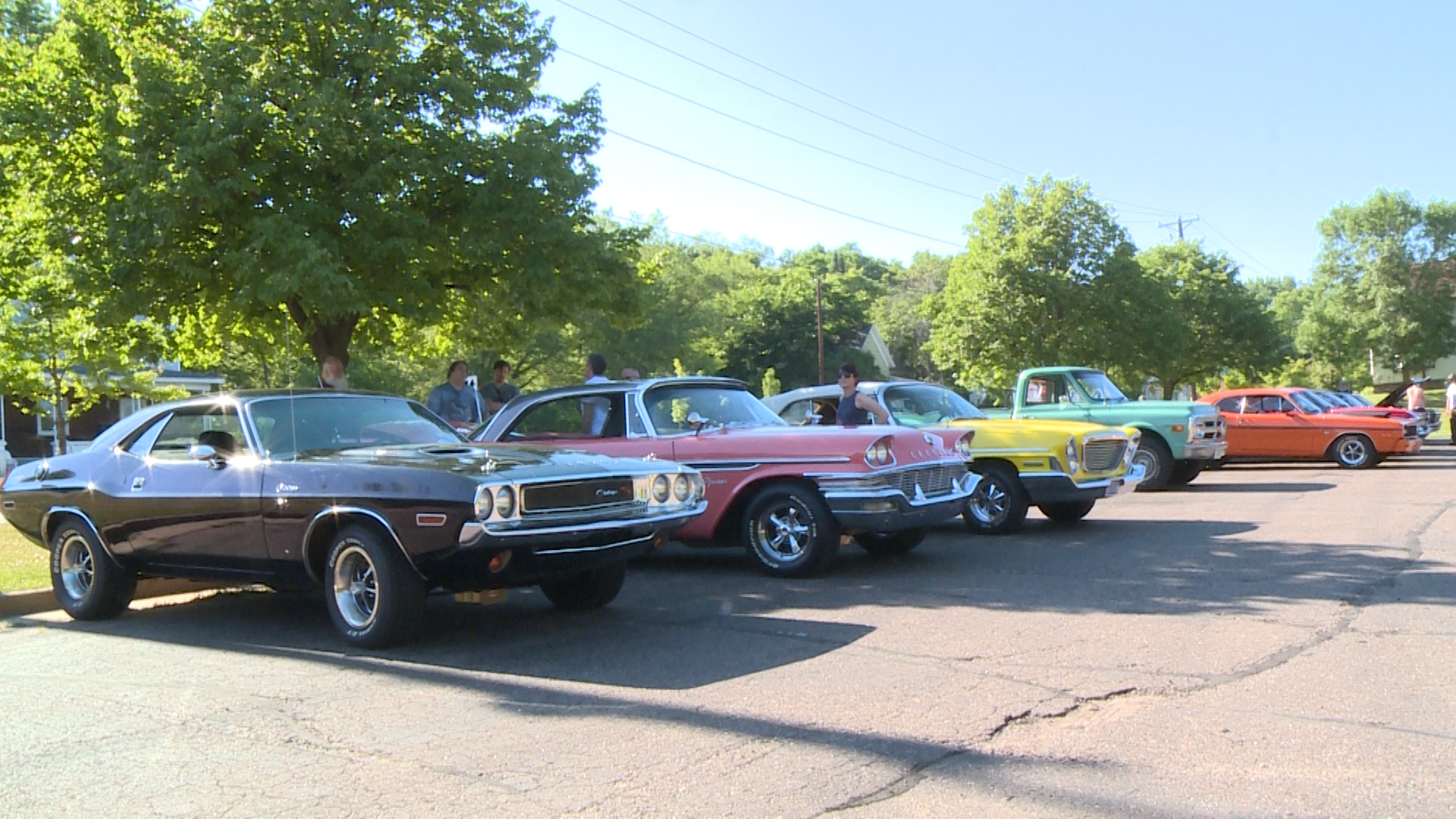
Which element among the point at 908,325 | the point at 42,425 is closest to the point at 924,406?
the point at 42,425

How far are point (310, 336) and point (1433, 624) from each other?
15.0 metres

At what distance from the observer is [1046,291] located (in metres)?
36.4

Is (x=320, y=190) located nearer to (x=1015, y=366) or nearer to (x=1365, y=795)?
(x=1365, y=795)

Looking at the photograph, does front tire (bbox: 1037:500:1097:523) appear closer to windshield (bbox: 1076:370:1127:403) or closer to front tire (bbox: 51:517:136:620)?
windshield (bbox: 1076:370:1127:403)

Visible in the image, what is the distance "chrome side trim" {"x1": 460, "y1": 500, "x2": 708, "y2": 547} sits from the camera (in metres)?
6.00

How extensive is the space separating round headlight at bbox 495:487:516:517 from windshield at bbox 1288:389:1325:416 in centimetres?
1964

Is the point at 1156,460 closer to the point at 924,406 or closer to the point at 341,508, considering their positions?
the point at 924,406

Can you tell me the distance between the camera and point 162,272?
50.9 ft

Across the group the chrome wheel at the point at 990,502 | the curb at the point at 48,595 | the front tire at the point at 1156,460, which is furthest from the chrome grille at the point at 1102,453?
the curb at the point at 48,595

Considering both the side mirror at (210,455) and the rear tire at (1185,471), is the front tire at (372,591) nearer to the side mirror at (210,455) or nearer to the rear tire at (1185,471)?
the side mirror at (210,455)

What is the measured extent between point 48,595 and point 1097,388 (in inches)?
531

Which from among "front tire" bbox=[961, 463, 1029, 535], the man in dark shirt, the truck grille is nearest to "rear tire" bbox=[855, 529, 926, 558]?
"front tire" bbox=[961, 463, 1029, 535]

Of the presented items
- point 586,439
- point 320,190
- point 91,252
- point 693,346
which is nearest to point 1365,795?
point 586,439

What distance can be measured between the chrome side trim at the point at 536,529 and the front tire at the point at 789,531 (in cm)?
194
